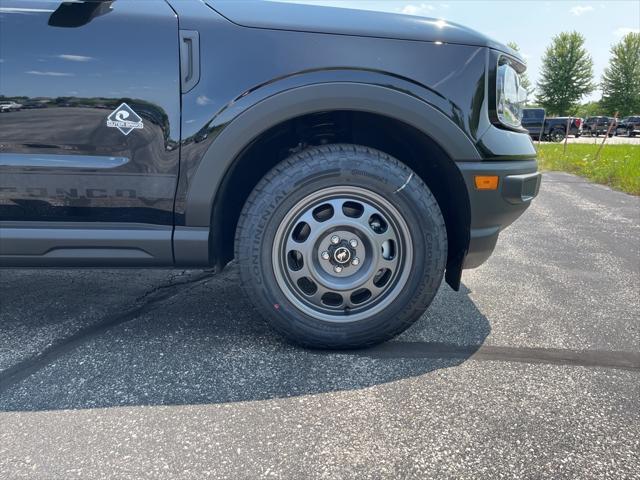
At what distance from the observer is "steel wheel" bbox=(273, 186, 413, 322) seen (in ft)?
6.64

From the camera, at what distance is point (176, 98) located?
1888 millimetres

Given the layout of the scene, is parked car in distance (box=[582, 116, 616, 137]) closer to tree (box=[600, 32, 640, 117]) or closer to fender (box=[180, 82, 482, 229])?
tree (box=[600, 32, 640, 117])

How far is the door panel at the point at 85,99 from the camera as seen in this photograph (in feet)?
6.09

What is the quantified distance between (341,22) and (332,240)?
93 centimetres

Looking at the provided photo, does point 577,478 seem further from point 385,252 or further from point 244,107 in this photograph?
point 244,107

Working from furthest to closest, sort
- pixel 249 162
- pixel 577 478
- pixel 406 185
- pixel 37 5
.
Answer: pixel 249 162
pixel 406 185
pixel 37 5
pixel 577 478

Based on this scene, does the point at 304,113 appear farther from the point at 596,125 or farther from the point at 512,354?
the point at 596,125

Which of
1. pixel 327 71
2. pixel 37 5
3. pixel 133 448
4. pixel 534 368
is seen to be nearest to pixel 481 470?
pixel 534 368

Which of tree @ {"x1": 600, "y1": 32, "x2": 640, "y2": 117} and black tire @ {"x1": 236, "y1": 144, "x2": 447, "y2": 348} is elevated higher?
tree @ {"x1": 600, "y1": 32, "x2": 640, "y2": 117}

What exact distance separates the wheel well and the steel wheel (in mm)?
301

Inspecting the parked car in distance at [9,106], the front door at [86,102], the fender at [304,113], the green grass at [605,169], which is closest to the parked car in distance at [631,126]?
the green grass at [605,169]

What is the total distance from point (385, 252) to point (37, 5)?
1.80 metres

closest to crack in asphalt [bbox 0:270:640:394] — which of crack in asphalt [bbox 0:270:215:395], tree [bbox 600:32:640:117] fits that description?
crack in asphalt [bbox 0:270:215:395]

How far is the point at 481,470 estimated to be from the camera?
1417 millimetres
